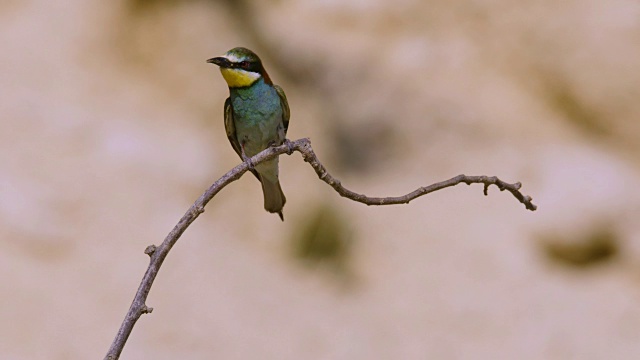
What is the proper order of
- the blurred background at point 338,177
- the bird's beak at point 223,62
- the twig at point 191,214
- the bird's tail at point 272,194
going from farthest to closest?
1. the blurred background at point 338,177
2. the bird's tail at point 272,194
3. the bird's beak at point 223,62
4. the twig at point 191,214

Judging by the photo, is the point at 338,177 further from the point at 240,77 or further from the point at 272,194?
the point at 240,77

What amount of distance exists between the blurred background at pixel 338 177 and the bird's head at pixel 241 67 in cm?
150

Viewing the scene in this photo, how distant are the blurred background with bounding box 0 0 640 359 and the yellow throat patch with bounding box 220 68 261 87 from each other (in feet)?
4.90

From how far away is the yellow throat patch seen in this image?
171 centimetres

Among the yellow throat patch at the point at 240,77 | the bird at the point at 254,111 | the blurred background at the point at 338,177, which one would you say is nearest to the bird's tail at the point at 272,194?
the bird at the point at 254,111

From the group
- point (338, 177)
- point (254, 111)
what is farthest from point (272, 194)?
point (338, 177)

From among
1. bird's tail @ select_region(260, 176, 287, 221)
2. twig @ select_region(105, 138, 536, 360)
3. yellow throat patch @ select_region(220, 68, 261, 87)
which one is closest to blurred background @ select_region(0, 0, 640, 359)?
bird's tail @ select_region(260, 176, 287, 221)

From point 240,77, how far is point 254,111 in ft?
0.23

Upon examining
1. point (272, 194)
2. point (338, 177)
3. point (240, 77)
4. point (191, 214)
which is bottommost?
point (191, 214)

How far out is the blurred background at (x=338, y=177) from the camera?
10.3 feet

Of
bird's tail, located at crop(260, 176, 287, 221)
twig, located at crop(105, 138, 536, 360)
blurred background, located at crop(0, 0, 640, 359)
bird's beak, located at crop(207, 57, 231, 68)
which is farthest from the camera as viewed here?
blurred background, located at crop(0, 0, 640, 359)

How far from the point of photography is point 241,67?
170 centimetres

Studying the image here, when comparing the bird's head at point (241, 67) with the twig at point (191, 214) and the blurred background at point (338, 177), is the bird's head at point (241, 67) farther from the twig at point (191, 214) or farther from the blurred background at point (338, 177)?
the blurred background at point (338, 177)

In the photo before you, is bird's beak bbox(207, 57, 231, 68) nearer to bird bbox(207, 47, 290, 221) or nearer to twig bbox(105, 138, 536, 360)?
bird bbox(207, 47, 290, 221)
